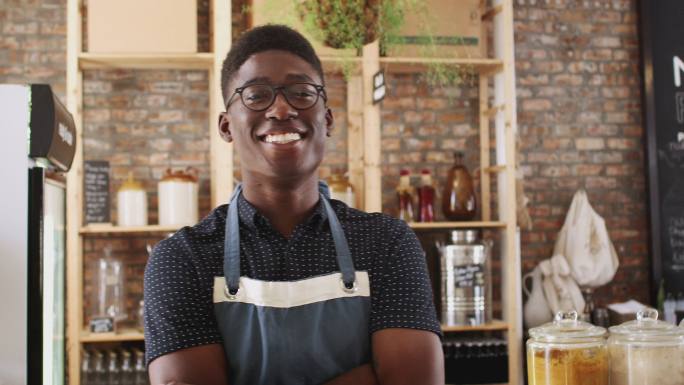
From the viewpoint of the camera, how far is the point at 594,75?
4949 mm

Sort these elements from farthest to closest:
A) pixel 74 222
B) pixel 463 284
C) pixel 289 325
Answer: pixel 463 284
pixel 74 222
pixel 289 325

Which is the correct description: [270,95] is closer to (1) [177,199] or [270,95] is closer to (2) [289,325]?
(2) [289,325]

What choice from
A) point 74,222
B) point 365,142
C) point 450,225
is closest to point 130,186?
point 74,222

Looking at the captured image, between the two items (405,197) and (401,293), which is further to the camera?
(405,197)

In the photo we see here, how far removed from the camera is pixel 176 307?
61.3 inches

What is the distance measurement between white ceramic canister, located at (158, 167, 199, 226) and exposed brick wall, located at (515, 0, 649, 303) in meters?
1.92

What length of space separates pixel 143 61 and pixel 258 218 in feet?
8.75

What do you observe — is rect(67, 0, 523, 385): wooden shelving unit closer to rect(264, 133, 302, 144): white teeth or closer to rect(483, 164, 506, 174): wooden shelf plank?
rect(483, 164, 506, 174): wooden shelf plank

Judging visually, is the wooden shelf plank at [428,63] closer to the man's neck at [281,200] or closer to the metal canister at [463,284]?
the metal canister at [463,284]

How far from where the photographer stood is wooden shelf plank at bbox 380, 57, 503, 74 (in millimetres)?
4168

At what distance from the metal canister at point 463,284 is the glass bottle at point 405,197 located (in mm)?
262

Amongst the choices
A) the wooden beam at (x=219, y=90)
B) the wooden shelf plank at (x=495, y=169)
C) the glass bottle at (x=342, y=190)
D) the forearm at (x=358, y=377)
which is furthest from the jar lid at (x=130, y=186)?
the forearm at (x=358, y=377)

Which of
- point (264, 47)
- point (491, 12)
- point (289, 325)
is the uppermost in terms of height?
point (491, 12)

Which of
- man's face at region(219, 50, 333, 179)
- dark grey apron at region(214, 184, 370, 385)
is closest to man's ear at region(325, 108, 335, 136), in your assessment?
man's face at region(219, 50, 333, 179)
